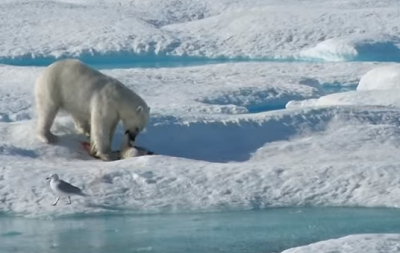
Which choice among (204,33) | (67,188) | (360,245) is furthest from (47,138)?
(204,33)

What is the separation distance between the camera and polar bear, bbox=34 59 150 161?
9.41m

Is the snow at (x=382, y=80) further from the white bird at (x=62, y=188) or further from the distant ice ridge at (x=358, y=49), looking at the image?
the white bird at (x=62, y=188)

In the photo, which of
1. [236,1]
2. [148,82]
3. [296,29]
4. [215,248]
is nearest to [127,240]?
[215,248]

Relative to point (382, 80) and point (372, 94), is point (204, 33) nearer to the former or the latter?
point (382, 80)

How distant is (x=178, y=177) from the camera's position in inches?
339

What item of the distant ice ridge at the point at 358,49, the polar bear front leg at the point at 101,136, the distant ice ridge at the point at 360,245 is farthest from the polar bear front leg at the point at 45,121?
the distant ice ridge at the point at 358,49

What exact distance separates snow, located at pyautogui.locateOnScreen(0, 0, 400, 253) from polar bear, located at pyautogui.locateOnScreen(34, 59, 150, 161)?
212 mm

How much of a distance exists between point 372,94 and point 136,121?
494 centimetres

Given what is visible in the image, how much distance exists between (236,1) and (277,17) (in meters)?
5.95

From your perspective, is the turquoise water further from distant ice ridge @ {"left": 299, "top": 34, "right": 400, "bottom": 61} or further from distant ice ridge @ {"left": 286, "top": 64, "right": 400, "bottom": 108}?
distant ice ridge @ {"left": 299, "top": 34, "right": 400, "bottom": 61}

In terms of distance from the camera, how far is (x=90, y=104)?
9.52 metres

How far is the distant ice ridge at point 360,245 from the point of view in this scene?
6.41 meters

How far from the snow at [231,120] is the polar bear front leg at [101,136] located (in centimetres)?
18

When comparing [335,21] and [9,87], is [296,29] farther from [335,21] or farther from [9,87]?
[9,87]
